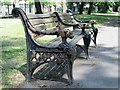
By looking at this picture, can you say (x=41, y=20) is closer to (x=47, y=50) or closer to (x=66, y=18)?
(x=47, y=50)

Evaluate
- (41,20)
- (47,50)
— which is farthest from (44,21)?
(47,50)

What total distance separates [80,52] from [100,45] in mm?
1720

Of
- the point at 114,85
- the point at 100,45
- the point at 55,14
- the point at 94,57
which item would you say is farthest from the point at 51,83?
the point at 100,45

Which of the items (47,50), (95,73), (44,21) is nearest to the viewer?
(47,50)

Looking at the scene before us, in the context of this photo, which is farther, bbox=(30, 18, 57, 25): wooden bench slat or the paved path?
bbox=(30, 18, 57, 25): wooden bench slat

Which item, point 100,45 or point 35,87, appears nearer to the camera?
point 35,87

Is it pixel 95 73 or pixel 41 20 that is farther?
pixel 41 20

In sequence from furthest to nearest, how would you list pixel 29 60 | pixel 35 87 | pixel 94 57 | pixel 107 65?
pixel 94 57, pixel 107 65, pixel 29 60, pixel 35 87

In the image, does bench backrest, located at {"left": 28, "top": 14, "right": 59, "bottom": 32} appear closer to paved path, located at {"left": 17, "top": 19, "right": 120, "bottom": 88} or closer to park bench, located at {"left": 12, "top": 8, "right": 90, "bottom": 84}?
park bench, located at {"left": 12, "top": 8, "right": 90, "bottom": 84}

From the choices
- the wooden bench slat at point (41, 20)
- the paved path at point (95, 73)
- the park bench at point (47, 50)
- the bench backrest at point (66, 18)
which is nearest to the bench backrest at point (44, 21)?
the wooden bench slat at point (41, 20)

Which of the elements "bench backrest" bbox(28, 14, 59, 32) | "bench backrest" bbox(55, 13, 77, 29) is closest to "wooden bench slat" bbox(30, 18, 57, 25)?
"bench backrest" bbox(28, 14, 59, 32)

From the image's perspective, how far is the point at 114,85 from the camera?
434 centimetres

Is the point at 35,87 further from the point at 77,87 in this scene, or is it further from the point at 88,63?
the point at 88,63

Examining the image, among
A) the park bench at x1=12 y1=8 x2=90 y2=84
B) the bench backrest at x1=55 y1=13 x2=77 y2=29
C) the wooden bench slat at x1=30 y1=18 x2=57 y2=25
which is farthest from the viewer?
the bench backrest at x1=55 y1=13 x2=77 y2=29
